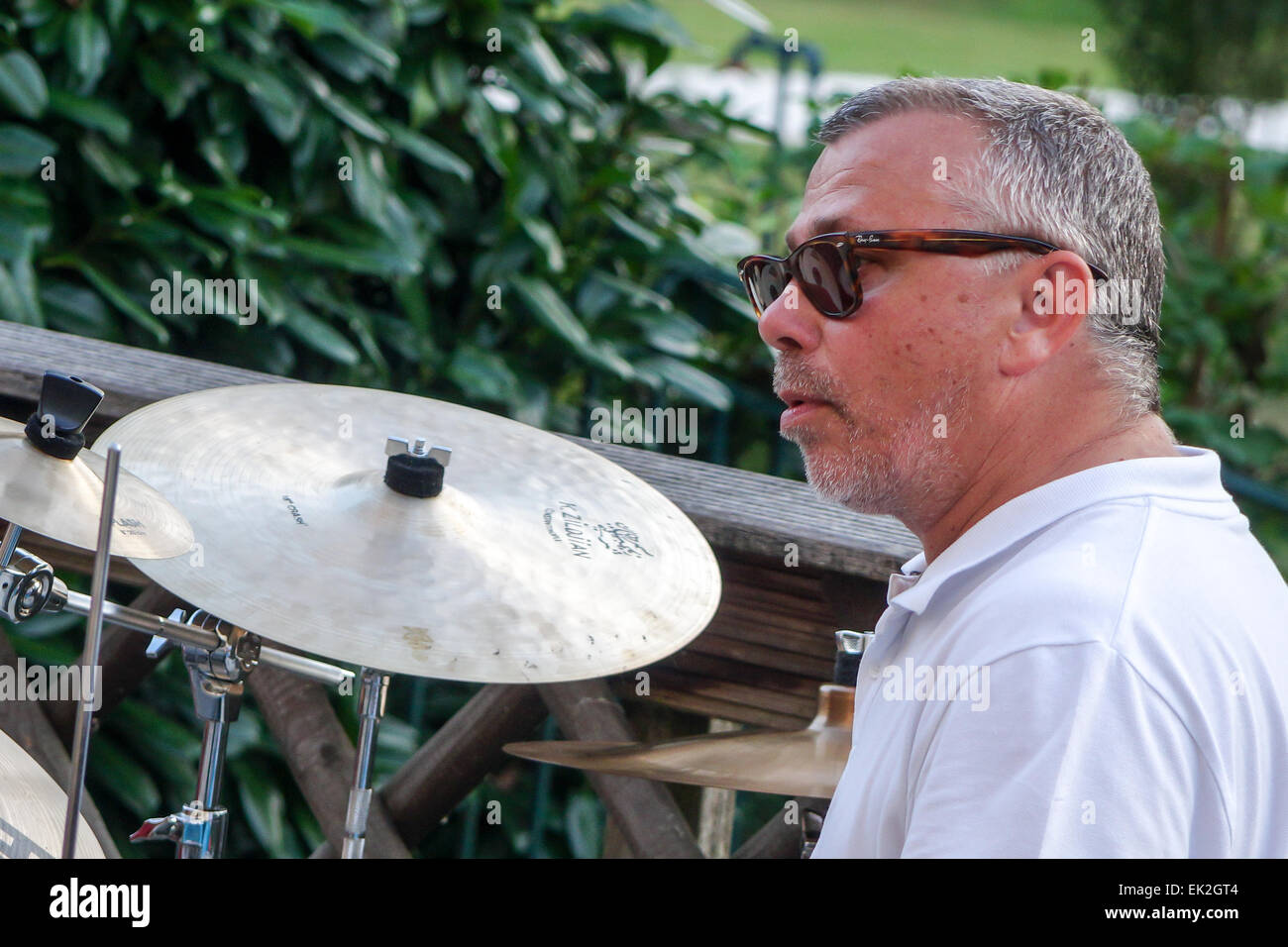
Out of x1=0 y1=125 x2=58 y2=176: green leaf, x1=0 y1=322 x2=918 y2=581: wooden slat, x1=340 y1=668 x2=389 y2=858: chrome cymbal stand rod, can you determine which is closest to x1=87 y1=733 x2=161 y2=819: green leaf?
x1=0 y1=322 x2=918 y2=581: wooden slat

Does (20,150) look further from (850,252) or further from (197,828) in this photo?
(850,252)

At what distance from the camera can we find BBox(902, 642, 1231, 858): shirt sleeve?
3.14 ft

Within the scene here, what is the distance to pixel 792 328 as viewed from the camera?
4.62ft

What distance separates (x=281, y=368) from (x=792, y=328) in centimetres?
177

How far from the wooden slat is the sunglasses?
0.30 m

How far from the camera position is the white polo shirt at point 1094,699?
0.96 m

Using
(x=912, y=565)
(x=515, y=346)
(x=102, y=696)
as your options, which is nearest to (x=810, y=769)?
(x=912, y=565)

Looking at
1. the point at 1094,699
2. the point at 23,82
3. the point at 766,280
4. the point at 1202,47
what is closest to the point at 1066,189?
the point at 766,280

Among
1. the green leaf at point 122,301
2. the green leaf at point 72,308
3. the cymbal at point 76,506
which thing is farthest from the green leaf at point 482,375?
the cymbal at point 76,506

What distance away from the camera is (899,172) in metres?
1.34

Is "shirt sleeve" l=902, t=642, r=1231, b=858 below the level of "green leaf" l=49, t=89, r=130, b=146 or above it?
below

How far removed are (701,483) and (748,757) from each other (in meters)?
0.49

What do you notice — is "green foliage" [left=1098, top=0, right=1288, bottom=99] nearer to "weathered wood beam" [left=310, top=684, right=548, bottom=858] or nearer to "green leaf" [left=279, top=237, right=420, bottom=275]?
"green leaf" [left=279, top=237, right=420, bottom=275]

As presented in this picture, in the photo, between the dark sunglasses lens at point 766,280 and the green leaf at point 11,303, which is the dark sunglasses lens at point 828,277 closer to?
the dark sunglasses lens at point 766,280
